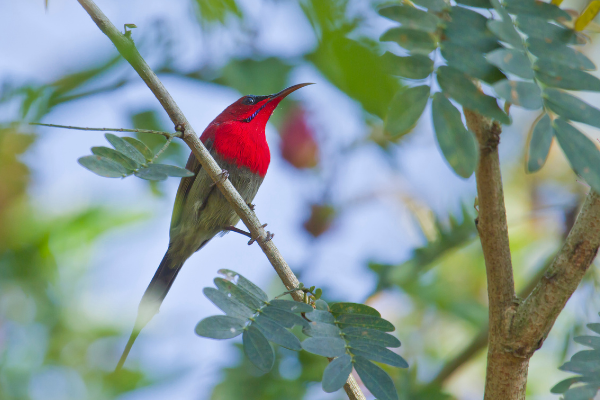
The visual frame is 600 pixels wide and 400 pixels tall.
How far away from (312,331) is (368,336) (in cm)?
21

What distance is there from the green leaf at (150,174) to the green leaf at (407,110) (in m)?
0.80

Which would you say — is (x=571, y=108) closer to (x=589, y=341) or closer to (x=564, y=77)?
(x=564, y=77)

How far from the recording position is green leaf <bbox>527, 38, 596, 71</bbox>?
59.2 inches

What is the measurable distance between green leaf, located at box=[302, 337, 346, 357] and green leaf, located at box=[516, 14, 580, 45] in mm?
1171

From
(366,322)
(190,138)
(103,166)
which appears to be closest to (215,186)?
(190,138)

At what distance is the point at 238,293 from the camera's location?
1.81 meters

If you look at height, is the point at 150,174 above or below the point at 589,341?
above

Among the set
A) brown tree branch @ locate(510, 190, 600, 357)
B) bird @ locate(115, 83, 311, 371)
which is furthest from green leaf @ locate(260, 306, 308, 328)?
bird @ locate(115, 83, 311, 371)

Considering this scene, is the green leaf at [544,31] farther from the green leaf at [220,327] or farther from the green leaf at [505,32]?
the green leaf at [220,327]

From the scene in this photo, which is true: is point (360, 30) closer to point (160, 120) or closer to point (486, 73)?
point (486, 73)

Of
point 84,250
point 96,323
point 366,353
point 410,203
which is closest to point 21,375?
point 96,323

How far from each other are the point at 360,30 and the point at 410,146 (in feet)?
10.9

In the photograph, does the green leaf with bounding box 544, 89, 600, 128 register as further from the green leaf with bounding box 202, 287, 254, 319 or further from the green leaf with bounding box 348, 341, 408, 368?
the green leaf with bounding box 202, 287, 254, 319

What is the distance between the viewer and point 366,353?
1.77 m
